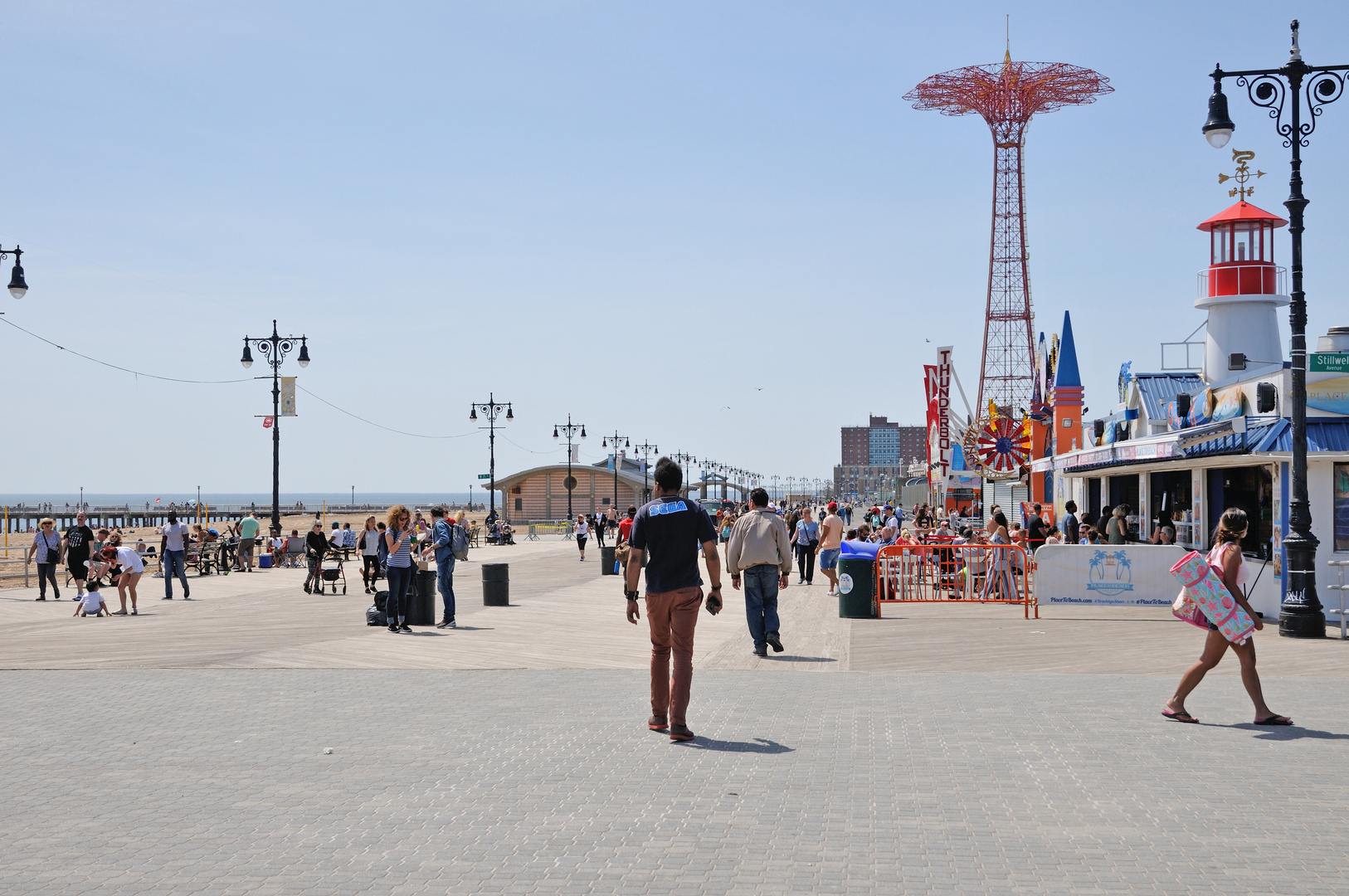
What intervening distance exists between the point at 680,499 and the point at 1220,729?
4213mm

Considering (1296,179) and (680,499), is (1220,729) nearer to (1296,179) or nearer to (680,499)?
(680,499)

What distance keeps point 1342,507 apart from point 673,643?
11967 mm

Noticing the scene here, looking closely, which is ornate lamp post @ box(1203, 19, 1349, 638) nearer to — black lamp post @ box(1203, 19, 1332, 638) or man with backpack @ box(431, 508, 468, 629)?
black lamp post @ box(1203, 19, 1332, 638)

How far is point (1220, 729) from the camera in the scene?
8.67 m

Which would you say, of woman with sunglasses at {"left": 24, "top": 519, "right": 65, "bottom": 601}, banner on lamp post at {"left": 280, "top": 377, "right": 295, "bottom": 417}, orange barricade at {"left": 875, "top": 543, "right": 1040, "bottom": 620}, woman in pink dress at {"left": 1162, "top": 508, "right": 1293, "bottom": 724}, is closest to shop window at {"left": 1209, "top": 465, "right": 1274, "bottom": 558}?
orange barricade at {"left": 875, "top": 543, "right": 1040, "bottom": 620}

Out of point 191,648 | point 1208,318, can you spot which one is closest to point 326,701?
point 191,648

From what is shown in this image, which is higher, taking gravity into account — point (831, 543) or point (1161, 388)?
point (1161, 388)

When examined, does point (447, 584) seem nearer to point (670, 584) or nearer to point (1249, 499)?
point (670, 584)

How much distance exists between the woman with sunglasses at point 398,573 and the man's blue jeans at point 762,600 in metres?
4.56

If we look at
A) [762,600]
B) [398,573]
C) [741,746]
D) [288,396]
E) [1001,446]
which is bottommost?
[741,746]

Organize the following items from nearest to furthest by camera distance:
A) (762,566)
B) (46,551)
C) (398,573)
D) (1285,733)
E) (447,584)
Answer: (1285,733) < (762,566) < (398,573) < (447,584) < (46,551)

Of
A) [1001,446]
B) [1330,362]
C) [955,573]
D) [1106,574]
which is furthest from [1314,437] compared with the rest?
[1001,446]

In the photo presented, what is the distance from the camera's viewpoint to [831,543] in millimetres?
21547

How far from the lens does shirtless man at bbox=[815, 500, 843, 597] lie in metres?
21.0
